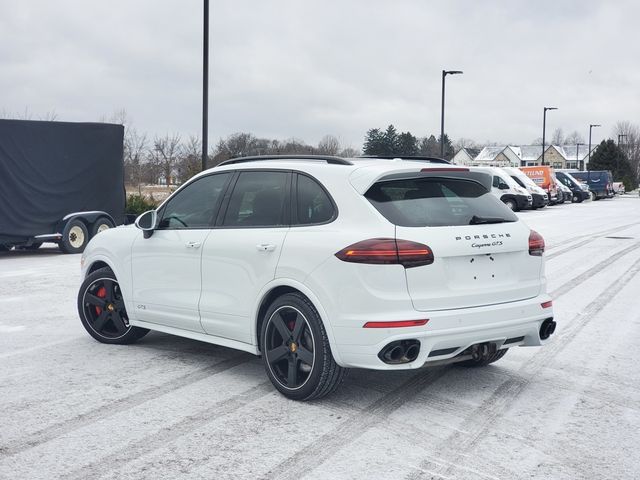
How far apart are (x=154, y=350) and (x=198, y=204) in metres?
1.46

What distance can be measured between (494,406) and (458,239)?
1150 mm

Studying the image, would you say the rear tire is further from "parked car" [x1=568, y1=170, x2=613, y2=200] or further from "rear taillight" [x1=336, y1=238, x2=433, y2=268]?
"parked car" [x1=568, y1=170, x2=613, y2=200]

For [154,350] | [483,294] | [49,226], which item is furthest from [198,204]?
[49,226]

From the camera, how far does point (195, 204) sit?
21.2 ft

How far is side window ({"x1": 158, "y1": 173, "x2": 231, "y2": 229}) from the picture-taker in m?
6.27

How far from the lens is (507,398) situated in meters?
5.48

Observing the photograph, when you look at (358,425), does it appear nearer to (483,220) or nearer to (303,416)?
(303,416)

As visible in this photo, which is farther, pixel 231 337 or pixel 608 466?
pixel 231 337

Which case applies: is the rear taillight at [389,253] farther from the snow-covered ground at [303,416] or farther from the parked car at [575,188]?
the parked car at [575,188]

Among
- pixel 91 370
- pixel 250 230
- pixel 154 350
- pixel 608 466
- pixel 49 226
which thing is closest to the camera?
pixel 608 466

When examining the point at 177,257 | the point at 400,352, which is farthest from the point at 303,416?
the point at 177,257

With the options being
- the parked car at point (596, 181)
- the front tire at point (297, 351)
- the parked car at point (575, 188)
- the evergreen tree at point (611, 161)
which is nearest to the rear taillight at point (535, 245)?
the front tire at point (297, 351)

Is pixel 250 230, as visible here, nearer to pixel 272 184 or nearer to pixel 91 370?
pixel 272 184

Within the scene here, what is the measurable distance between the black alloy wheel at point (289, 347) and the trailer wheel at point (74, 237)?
1178 centimetres
